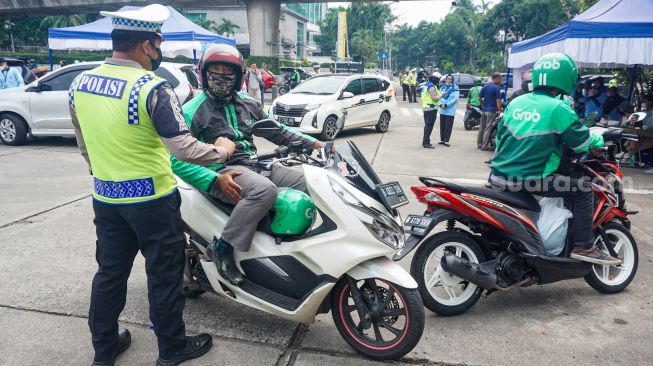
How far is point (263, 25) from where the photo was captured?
30.1m

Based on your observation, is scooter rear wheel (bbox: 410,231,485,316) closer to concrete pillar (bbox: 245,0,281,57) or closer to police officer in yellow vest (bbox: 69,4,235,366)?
police officer in yellow vest (bbox: 69,4,235,366)

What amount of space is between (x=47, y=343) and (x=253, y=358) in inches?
52.6

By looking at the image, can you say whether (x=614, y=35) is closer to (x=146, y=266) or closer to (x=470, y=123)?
(x=470, y=123)

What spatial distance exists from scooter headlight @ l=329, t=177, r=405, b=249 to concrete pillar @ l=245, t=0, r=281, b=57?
95.9 feet

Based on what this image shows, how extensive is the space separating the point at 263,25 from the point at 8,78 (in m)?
19.9

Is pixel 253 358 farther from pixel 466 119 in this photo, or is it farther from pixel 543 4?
pixel 543 4

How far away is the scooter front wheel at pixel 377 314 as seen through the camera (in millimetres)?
2707

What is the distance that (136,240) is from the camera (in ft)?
8.94

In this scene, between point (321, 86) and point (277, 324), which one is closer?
point (277, 324)

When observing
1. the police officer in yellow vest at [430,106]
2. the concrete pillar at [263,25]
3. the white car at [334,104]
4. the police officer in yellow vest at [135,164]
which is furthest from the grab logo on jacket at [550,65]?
the concrete pillar at [263,25]

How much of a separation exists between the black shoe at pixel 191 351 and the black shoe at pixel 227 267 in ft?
1.26

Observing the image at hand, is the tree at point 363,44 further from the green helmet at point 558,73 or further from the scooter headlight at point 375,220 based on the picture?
the scooter headlight at point 375,220

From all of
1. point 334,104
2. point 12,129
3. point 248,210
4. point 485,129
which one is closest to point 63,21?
point 12,129

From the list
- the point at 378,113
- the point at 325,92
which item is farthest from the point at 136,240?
the point at 378,113
